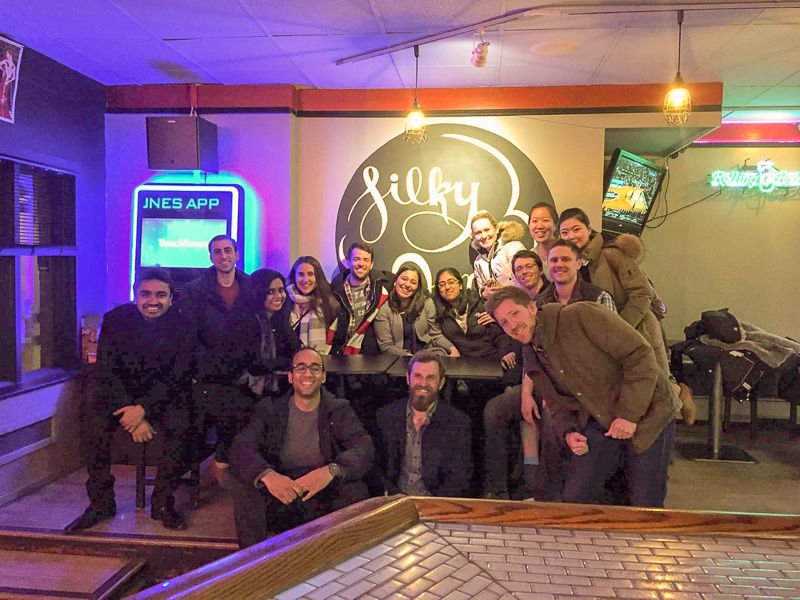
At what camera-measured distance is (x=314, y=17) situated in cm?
357

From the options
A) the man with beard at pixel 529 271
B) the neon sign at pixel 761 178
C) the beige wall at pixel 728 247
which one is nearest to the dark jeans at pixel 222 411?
the man with beard at pixel 529 271

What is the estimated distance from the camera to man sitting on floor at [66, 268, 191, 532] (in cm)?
359

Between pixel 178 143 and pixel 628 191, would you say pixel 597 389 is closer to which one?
pixel 628 191

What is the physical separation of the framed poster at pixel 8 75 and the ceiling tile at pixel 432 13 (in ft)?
7.90

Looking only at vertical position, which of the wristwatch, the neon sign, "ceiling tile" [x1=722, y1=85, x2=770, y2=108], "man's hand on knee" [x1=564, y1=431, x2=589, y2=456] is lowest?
the wristwatch

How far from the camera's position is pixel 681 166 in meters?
6.40

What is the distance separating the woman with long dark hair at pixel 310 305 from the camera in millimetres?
4258

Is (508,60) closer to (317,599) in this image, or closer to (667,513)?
(667,513)

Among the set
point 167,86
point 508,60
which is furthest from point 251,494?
point 167,86

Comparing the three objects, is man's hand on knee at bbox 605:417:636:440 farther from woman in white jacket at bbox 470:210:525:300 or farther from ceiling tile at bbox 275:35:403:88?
ceiling tile at bbox 275:35:403:88

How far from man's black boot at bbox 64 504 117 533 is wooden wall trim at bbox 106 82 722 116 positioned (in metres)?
3.26

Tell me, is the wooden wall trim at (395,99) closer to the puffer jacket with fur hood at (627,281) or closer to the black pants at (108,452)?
the puffer jacket with fur hood at (627,281)

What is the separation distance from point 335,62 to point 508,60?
4.08 ft

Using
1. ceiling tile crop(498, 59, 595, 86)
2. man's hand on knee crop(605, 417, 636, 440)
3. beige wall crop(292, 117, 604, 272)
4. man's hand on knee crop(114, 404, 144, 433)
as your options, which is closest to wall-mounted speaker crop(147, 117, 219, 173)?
beige wall crop(292, 117, 604, 272)
